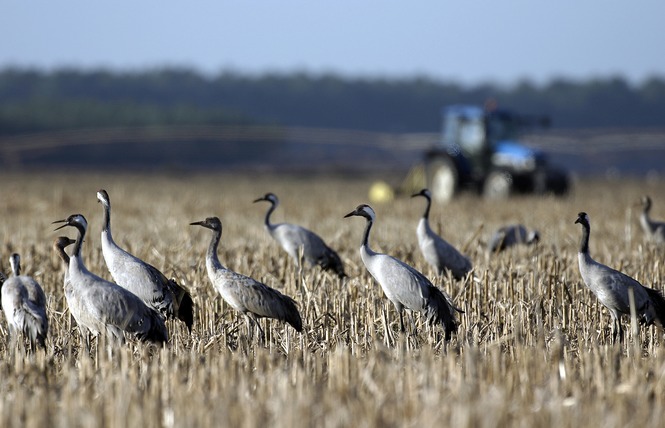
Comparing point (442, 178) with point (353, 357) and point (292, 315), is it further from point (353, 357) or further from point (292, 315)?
point (353, 357)

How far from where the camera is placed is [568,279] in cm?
861

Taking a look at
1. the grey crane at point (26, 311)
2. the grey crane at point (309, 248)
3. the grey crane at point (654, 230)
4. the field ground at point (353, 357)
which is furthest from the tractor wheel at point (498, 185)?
the grey crane at point (26, 311)

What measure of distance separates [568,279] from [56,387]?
5.20 meters

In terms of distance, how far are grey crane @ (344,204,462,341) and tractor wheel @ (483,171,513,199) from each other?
45.9 ft

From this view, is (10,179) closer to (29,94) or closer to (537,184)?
(537,184)

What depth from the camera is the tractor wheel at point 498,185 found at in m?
21.3

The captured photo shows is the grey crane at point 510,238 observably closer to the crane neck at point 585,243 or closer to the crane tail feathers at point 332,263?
the crane tail feathers at point 332,263

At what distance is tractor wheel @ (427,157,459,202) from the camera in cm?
2222

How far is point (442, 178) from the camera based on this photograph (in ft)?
75.6

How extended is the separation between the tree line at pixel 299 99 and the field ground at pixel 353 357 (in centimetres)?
5476

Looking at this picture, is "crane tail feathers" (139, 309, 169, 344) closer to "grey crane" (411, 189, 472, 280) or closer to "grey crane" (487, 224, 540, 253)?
"grey crane" (411, 189, 472, 280)

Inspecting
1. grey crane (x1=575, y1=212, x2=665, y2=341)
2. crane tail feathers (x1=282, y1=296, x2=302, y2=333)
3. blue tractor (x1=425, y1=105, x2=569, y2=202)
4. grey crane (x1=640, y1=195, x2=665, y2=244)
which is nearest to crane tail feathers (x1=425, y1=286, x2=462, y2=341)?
crane tail feathers (x1=282, y1=296, x2=302, y2=333)

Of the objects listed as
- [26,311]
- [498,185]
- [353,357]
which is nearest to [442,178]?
[498,185]

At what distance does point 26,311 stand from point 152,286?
1.21 meters
